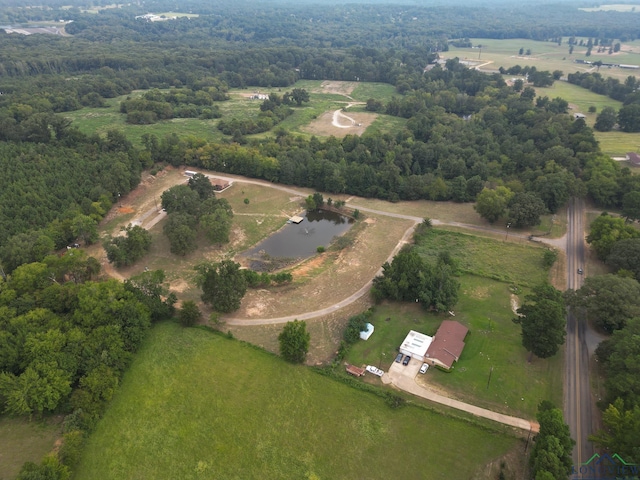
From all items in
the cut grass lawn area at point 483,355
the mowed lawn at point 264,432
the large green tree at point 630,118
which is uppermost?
the large green tree at point 630,118

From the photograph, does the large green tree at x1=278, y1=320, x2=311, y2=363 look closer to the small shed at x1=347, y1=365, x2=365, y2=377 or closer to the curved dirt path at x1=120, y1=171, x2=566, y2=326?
the small shed at x1=347, y1=365, x2=365, y2=377

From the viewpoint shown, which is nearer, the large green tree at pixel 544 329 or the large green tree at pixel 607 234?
the large green tree at pixel 544 329

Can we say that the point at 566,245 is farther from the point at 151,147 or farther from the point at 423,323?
the point at 151,147

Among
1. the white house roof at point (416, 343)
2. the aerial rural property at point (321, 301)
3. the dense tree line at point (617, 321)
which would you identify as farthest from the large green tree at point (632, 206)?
the white house roof at point (416, 343)

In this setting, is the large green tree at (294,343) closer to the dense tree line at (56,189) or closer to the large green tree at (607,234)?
the dense tree line at (56,189)

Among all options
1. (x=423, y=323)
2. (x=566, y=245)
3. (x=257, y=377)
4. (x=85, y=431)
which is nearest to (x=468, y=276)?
(x=423, y=323)

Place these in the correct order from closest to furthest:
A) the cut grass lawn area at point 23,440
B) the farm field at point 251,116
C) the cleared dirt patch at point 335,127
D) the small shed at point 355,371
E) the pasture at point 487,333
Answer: the cut grass lawn area at point 23,440
the pasture at point 487,333
the small shed at point 355,371
the farm field at point 251,116
the cleared dirt patch at point 335,127
